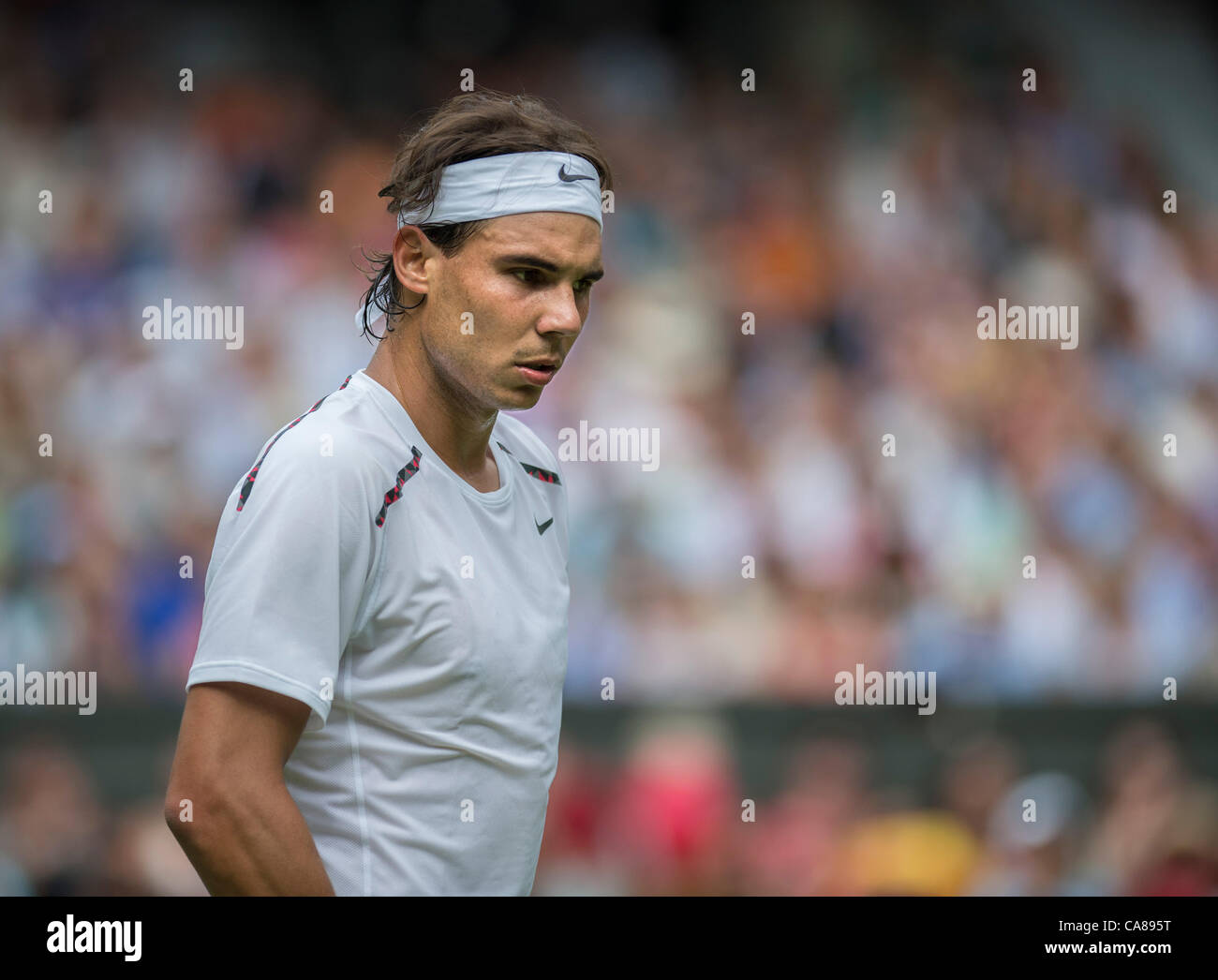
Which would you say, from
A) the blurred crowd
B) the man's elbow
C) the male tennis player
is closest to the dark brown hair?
the male tennis player

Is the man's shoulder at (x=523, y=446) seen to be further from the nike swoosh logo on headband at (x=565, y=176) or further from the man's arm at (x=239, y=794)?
the man's arm at (x=239, y=794)

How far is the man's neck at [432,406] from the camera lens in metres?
1.95

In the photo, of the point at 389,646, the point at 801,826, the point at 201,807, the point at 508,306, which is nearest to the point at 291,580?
the point at 389,646

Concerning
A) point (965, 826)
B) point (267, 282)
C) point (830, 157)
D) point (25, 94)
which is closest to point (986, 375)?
point (830, 157)

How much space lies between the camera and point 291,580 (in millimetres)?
1650

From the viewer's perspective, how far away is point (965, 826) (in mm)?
4633

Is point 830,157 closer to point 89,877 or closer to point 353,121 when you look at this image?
point 353,121

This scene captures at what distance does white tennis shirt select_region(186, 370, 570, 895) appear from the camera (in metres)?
1.66

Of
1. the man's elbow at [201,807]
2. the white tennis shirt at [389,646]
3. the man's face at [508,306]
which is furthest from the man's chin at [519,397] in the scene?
the man's elbow at [201,807]

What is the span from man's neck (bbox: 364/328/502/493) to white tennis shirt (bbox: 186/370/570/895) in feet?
0.10

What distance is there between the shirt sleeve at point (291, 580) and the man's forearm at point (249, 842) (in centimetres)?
13

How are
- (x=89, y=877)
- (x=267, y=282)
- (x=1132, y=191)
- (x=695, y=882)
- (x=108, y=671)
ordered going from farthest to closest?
(x=1132, y=191), (x=267, y=282), (x=108, y=671), (x=695, y=882), (x=89, y=877)

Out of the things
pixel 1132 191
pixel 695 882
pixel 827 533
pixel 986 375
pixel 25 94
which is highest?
pixel 25 94

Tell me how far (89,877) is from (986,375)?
13.4ft
